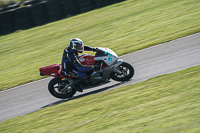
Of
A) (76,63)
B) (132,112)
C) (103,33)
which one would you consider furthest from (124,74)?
(103,33)

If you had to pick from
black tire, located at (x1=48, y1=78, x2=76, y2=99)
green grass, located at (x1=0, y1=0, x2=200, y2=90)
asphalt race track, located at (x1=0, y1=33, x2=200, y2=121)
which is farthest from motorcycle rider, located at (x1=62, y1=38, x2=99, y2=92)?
green grass, located at (x1=0, y1=0, x2=200, y2=90)

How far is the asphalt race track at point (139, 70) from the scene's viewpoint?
9.11 metres

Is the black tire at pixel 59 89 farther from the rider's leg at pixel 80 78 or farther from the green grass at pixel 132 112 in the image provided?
the green grass at pixel 132 112

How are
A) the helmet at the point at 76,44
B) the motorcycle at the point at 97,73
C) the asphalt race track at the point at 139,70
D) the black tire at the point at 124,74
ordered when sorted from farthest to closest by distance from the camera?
the asphalt race track at the point at 139,70 < the black tire at the point at 124,74 < the motorcycle at the point at 97,73 < the helmet at the point at 76,44

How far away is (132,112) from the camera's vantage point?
6.78 meters

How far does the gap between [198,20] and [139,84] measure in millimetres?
7311

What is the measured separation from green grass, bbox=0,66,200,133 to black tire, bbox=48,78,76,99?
0.52 metres

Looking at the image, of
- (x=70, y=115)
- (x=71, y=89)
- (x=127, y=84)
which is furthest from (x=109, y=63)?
(x=70, y=115)

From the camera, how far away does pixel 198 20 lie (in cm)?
1420

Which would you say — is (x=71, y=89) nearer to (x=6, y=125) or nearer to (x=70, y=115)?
(x=70, y=115)

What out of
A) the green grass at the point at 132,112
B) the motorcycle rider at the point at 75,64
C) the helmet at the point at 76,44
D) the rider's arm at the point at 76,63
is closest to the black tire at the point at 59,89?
the motorcycle rider at the point at 75,64

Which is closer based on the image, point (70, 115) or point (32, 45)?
point (70, 115)

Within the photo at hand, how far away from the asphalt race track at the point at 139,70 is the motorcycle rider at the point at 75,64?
0.62 meters

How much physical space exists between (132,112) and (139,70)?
3.53 meters
